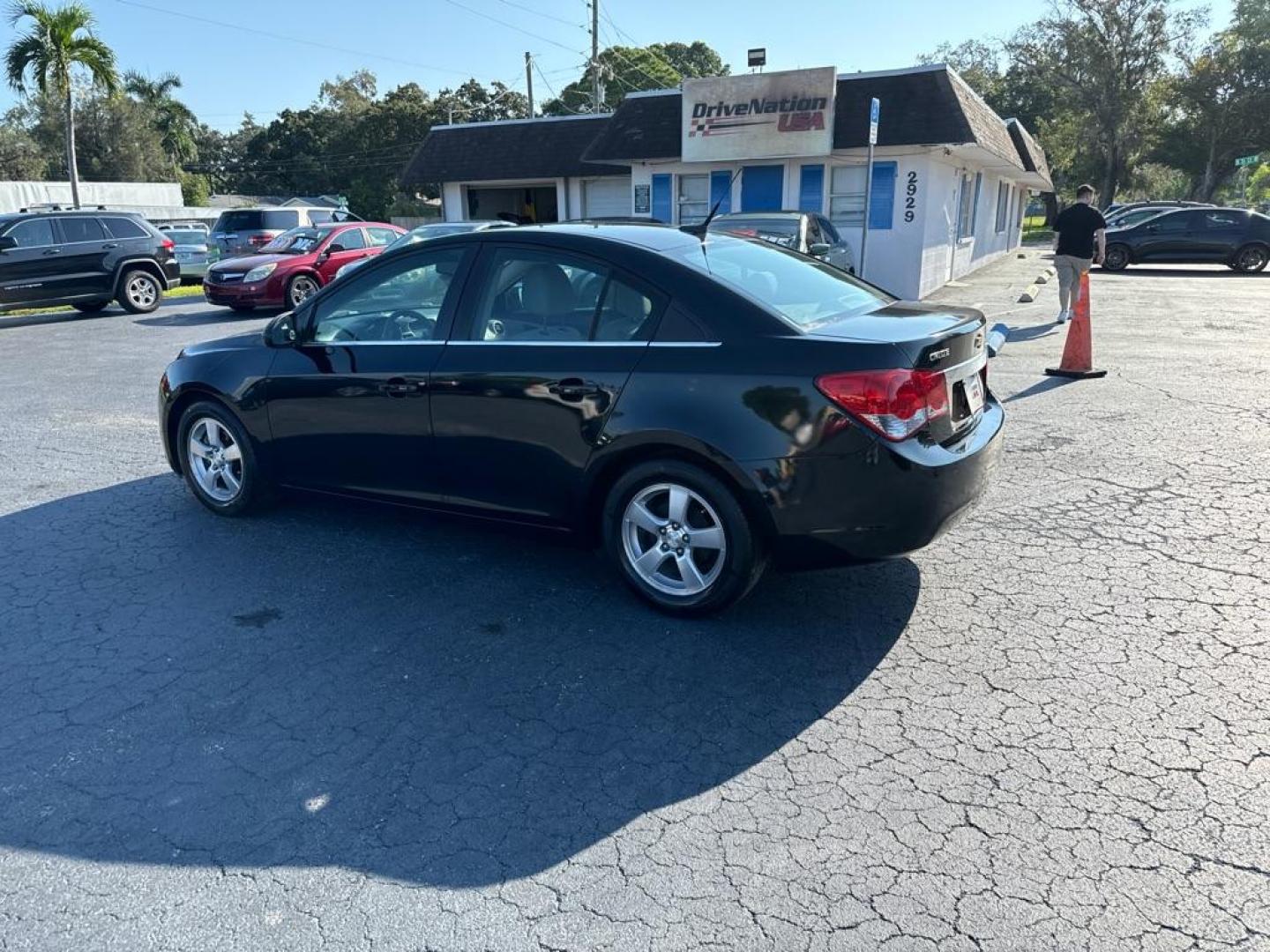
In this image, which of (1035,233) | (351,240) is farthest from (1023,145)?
(1035,233)

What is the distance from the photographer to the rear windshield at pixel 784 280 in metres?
3.96

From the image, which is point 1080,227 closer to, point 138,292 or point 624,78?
point 138,292

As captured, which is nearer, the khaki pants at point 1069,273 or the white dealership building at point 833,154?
the khaki pants at point 1069,273

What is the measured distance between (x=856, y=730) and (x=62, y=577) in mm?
3980

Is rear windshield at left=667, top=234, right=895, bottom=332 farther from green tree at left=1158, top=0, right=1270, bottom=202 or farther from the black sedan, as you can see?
green tree at left=1158, top=0, right=1270, bottom=202

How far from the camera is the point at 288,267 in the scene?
1570cm

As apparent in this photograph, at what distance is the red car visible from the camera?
15375mm

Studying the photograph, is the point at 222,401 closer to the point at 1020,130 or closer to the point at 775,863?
the point at 775,863

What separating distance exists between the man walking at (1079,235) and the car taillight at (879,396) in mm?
9442

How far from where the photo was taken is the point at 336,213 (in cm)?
2191

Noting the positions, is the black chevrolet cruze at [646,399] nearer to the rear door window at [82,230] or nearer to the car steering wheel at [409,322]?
the car steering wheel at [409,322]

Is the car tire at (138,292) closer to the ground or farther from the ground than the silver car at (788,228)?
closer to the ground

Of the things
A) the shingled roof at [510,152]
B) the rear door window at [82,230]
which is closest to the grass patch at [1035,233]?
the shingled roof at [510,152]

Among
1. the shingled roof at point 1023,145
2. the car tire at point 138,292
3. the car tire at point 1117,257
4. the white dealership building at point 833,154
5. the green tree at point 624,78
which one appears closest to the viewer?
the car tire at point 138,292
